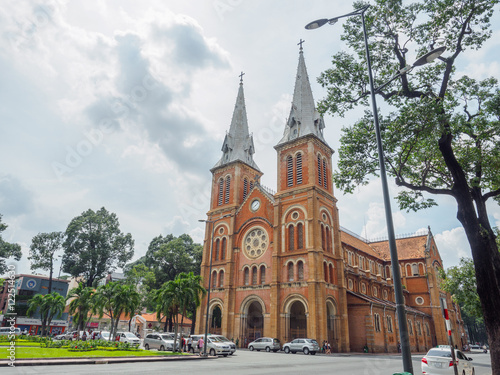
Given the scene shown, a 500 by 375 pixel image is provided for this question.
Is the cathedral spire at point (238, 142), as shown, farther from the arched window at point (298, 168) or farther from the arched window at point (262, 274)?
the arched window at point (262, 274)

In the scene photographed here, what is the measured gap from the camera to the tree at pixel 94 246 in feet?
171

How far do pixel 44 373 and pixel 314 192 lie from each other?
2978 centimetres

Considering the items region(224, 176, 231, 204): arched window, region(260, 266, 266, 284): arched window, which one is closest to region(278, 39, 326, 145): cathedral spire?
region(224, 176, 231, 204): arched window

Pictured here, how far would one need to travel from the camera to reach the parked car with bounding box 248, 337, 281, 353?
31562mm

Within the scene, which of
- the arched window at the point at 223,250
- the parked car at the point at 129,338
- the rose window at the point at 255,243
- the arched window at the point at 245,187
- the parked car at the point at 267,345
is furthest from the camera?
the arched window at the point at 245,187

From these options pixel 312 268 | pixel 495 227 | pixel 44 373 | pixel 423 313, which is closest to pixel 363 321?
pixel 312 268

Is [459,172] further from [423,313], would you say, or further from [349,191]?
[423,313]

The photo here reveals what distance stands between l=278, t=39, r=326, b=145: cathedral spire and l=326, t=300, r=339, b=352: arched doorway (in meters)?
19.7

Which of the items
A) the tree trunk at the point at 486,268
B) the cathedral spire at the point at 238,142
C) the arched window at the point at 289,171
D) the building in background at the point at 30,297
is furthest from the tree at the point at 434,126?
the building in background at the point at 30,297

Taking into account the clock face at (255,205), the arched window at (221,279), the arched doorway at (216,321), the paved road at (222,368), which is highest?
the clock face at (255,205)

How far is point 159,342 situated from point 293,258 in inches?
609

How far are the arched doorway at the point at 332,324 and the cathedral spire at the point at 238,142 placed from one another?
73.6 ft

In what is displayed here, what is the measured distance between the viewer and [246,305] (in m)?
38.4

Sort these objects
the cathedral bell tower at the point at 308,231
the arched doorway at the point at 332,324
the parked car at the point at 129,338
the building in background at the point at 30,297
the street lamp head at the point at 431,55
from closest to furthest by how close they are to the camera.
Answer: the street lamp head at the point at 431,55
the parked car at the point at 129,338
the cathedral bell tower at the point at 308,231
the arched doorway at the point at 332,324
the building in background at the point at 30,297
